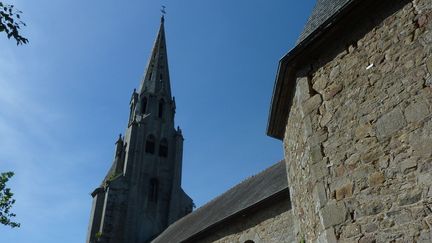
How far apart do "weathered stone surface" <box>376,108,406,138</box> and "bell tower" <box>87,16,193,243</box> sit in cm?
1920

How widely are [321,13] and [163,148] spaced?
71.5 ft

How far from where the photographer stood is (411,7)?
3.99m

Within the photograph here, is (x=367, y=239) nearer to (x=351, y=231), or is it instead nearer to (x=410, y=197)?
(x=351, y=231)

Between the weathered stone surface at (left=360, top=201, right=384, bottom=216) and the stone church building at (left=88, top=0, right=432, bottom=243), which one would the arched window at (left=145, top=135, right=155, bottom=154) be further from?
the weathered stone surface at (left=360, top=201, right=384, bottom=216)

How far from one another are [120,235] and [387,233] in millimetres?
19825

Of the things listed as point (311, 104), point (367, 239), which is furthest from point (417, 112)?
point (311, 104)

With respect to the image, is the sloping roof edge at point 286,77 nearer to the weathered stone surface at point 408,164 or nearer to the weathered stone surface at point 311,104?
the weathered stone surface at point 311,104

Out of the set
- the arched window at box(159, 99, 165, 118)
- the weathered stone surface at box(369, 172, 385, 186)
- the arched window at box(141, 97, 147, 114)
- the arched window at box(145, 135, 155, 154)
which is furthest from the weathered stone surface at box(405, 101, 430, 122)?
the arched window at box(141, 97, 147, 114)

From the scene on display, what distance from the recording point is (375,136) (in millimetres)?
3891

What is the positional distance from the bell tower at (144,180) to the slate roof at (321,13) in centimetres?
1812

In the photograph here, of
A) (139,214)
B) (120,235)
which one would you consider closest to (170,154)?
(139,214)

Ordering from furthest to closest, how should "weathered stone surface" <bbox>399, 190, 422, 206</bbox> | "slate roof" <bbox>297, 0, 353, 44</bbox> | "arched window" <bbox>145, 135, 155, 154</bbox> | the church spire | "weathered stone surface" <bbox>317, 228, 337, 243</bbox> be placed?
1. the church spire
2. "arched window" <bbox>145, 135, 155, 154</bbox>
3. "slate roof" <bbox>297, 0, 353, 44</bbox>
4. "weathered stone surface" <bbox>317, 228, 337, 243</bbox>
5. "weathered stone surface" <bbox>399, 190, 422, 206</bbox>

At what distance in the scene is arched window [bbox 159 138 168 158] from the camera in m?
26.0

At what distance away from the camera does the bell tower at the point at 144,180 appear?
21688 millimetres
